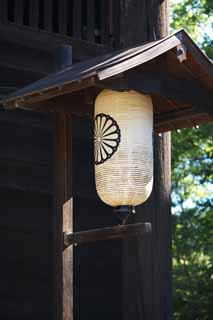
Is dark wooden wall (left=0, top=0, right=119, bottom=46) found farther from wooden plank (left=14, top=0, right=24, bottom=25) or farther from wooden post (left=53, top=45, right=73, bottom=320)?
wooden post (left=53, top=45, right=73, bottom=320)

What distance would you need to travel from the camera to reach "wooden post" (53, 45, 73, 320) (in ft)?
17.6

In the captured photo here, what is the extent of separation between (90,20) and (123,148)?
3.25 meters

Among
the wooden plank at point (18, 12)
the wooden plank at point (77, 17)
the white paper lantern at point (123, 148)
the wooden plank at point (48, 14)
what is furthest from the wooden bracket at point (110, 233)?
the wooden plank at point (77, 17)

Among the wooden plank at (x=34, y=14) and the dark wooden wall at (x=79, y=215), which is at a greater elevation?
the wooden plank at (x=34, y=14)

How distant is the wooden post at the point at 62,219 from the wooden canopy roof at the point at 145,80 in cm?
19

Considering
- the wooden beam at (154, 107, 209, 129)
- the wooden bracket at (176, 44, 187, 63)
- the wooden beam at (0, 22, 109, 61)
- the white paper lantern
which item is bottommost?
the white paper lantern

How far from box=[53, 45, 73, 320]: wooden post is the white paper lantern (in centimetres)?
23

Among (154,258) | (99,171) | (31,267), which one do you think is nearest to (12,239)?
(31,267)

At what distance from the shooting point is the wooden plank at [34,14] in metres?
7.95

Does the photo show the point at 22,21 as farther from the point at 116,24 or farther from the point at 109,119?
the point at 109,119

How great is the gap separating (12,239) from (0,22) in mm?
2071

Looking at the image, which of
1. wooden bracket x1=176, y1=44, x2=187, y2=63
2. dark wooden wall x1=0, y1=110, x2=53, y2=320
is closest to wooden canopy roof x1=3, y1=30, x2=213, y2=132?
wooden bracket x1=176, y1=44, x2=187, y2=63

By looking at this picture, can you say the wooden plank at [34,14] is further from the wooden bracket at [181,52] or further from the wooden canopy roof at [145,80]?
the wooden bracket at [181,52]

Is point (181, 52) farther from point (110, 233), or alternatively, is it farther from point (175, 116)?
point (110, 233)
